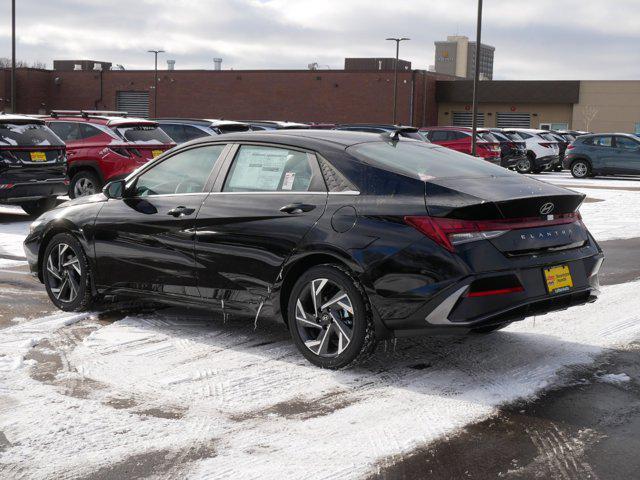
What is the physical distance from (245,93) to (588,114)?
23.6 metres

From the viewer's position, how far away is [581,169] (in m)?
30.6

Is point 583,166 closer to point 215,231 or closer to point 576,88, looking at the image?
point 215,231

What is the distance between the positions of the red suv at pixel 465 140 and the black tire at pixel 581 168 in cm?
254

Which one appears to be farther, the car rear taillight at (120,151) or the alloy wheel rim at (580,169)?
the alloy wheel rim at (580,169)

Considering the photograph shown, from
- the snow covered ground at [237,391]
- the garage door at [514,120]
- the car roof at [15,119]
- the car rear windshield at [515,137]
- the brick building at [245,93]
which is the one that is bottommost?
the snow covered ground at [237,391]

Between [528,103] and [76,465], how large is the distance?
6081 cm

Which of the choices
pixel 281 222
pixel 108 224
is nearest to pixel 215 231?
pixel 281 222

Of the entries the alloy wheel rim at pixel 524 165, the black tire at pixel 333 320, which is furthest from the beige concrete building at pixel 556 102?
the black tire at pixel 333 320

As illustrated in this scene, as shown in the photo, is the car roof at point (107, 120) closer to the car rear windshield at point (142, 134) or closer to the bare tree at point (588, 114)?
the car rear windshield at point (142, 134)

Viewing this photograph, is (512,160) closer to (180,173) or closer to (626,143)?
(626,143)

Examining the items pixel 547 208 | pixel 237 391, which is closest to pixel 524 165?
pixel 547 208

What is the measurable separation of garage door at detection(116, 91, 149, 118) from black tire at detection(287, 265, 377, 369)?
211 feet

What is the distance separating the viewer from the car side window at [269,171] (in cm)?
607

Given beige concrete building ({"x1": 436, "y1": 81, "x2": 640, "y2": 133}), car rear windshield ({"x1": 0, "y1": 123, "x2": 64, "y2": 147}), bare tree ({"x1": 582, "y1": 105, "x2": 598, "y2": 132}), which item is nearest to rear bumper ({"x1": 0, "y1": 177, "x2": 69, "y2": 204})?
car rear windshield ({"x1": 0, "y1": 123, "x2": 64, "y2": 147})
